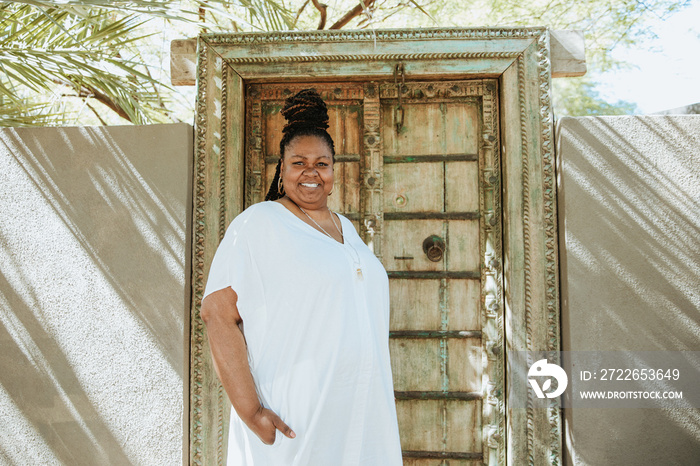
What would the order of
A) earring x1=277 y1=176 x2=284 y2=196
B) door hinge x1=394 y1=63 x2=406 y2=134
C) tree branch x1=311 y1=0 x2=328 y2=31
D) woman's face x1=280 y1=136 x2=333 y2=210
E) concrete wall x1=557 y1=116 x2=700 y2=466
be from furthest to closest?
tree branch x1=311 y1=0 x2=328 y2=31
door hinge x1=394 y1=63 x2=406 y2=134
concrete wall x1=557 y1=116 x2=700 y2=466
earring x1=277 y1=176 x2=284 y2=196
woman's face x1=280 y1=136 x2=333 y2=210

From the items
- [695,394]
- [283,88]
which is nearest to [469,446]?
[695,394]

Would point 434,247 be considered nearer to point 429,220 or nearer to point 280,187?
point 429,220

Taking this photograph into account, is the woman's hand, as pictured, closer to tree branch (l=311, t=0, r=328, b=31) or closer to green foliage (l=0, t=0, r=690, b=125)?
green foliage (l=0, t=0, r=690, b=125)

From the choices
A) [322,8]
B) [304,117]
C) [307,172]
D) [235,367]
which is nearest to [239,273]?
[235,367]

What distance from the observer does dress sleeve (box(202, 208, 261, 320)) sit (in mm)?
Result: 1771

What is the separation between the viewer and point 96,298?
282 cm

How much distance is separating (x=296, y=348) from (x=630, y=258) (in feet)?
6.39

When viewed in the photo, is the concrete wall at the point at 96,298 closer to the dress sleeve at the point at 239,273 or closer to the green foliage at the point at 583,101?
the dress sleeve at the point at 239,273

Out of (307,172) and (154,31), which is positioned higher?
(154,31)

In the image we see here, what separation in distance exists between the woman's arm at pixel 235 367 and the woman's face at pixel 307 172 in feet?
1.60

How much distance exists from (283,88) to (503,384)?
210 centimetres

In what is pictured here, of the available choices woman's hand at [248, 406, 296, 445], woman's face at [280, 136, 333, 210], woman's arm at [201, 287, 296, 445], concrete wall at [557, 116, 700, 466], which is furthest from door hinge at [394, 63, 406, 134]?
woman's hand at [248, 406, 296, 445]

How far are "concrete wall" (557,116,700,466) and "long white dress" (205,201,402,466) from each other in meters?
1.40

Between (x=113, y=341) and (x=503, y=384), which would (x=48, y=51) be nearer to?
(x=113, y=341)
